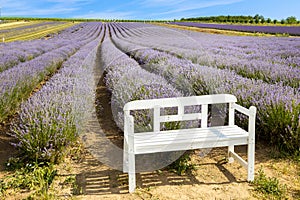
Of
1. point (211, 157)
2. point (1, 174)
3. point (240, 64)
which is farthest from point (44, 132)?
point (240, 64)

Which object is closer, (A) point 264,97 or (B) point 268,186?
(B) point 268,186

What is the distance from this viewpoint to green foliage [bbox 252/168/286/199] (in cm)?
244

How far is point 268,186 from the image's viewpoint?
255 centimetres

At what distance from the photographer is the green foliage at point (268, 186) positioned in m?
2.44

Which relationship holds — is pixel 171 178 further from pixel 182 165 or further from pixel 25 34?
pixel 25 34

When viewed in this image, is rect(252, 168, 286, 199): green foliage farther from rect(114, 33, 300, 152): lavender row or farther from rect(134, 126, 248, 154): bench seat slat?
rect(114, 33, 300, 152): lavender row

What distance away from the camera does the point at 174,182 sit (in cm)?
267

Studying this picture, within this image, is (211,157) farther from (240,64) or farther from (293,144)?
(240,64)

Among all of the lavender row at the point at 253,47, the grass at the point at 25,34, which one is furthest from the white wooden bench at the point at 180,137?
the grass at the point at 25,34

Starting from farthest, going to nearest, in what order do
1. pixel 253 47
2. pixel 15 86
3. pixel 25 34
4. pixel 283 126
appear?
pixel 25 34 < pixel 253 47 < pixel 15 86 < pixel 283 126

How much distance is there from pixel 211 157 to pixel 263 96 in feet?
3.13

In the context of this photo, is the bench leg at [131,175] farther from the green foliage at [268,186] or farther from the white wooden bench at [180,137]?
the green foliage at [268,186]

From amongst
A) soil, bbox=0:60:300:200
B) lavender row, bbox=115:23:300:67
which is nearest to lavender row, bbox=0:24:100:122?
soil, bbox=0:60:300:200

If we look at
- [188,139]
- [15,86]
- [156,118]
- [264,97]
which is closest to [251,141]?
[188,139]
